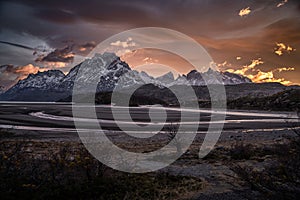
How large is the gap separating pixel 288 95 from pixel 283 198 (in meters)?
99.7

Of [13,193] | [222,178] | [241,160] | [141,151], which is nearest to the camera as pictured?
[13,193]

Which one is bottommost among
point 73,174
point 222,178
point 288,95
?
point 222,178

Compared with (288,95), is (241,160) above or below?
below

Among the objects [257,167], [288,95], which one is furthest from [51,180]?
[288,95]

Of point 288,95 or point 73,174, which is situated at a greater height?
point 288,95

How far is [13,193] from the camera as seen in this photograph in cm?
972

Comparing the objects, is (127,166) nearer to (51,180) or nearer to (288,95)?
(51,180)

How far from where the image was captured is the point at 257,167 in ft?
56.4

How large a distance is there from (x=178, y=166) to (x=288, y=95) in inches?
3547

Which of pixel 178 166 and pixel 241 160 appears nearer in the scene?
pixel 178 166

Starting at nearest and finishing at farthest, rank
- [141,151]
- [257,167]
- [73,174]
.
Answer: [73,174]
[257,167]
[141,151]

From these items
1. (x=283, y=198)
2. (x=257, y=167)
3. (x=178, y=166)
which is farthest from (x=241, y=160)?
(x=283, y=198)

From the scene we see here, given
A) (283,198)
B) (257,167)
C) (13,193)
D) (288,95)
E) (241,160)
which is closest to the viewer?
(283,198)

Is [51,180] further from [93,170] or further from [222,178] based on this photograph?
[222,178]
